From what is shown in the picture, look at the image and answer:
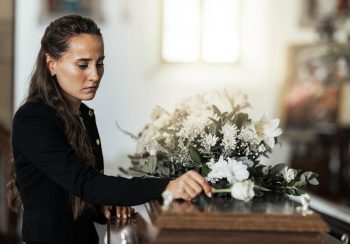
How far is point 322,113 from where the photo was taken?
7.49 m

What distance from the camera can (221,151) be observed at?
206cm

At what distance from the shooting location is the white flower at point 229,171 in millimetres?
1826

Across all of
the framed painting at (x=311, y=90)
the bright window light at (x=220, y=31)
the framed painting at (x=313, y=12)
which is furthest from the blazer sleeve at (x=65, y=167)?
the framed painting at (x=313, y=12)

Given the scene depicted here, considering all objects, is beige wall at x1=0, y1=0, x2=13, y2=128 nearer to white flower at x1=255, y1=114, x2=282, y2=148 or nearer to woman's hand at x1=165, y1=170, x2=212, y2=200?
white flower at x1=255, y1=114, x2=282, y2=148

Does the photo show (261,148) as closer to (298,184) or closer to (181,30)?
(298,184)

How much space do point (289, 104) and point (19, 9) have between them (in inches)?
124

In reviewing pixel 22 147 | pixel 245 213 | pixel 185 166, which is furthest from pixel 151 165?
pixel 245 213

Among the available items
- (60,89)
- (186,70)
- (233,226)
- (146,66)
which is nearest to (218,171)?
(233,226)

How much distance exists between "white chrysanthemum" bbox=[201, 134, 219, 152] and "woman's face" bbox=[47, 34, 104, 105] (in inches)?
15.5

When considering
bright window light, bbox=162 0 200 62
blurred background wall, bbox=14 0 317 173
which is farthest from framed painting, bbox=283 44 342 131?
bright window light, bbox=162 0 200 62

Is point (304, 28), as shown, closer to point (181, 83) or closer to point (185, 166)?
point (181, 83)

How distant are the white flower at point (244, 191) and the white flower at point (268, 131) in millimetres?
489

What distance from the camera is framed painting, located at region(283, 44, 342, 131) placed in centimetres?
726

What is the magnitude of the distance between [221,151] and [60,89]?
57 centimetres
